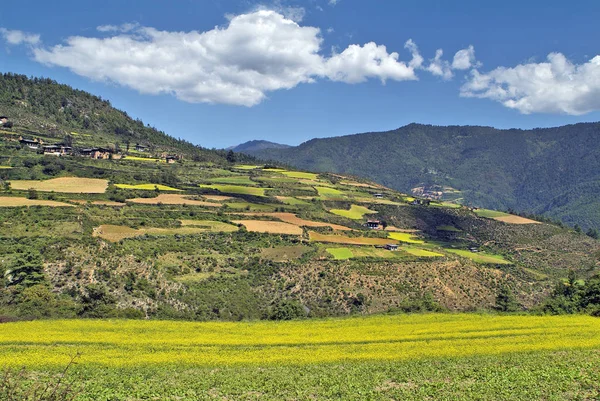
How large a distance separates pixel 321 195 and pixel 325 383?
10800 cm

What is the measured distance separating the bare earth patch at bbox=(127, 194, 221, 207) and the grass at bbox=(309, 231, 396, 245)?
1005 inches

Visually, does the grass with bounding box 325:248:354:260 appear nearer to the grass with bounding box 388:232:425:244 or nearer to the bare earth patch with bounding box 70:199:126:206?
the grass with bounding box 388:232:425:244

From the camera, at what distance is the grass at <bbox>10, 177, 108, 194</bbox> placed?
9444 cm

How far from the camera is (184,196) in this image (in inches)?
4247

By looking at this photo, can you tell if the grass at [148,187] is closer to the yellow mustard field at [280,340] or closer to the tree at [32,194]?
the tree at [32,194]

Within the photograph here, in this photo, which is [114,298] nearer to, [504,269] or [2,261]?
[2,261]

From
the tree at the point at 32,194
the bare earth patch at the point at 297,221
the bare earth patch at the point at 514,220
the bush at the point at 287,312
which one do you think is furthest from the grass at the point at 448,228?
the tree at the point at 32,194

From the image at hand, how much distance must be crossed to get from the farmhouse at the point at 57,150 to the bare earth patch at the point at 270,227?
74221 mm

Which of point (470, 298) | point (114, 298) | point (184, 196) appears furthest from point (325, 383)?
point (184, 196)

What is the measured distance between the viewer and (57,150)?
139 meters

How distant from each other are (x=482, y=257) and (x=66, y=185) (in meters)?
92.1

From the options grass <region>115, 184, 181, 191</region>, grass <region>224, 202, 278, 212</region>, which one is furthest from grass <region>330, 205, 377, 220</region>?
grass <region>115, 184, 181, 191</region>

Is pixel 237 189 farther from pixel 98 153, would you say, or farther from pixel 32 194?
pixel 32 194

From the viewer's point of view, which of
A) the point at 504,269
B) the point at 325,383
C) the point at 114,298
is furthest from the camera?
the point at 504,269
